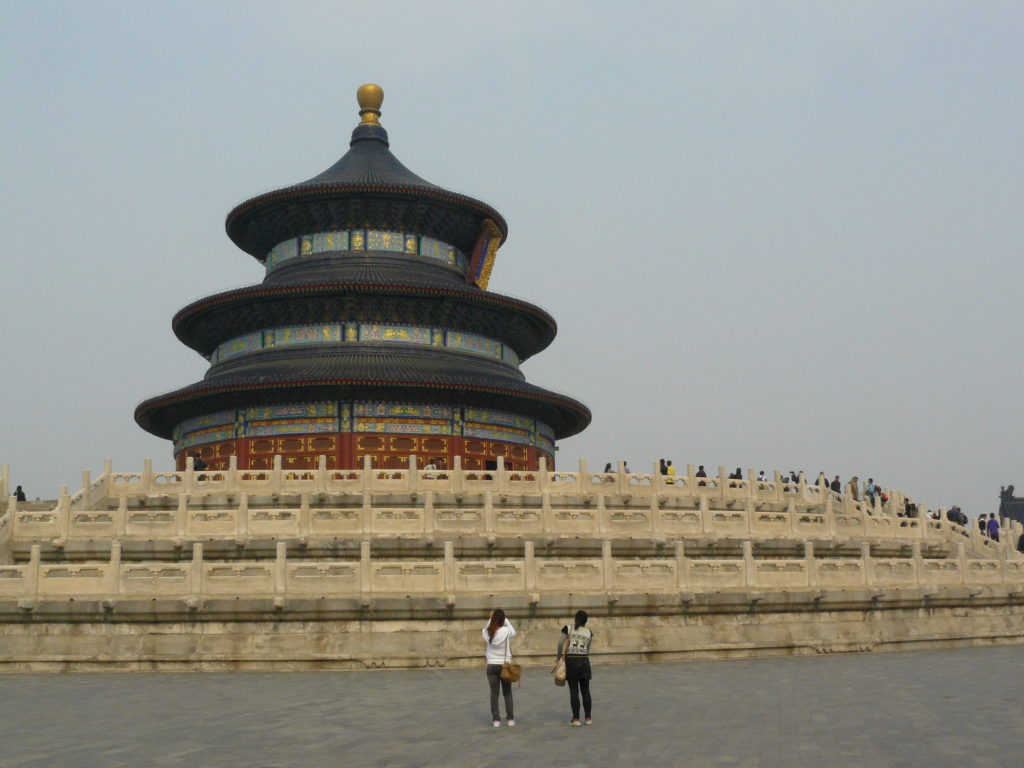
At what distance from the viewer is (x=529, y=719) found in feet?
42.1

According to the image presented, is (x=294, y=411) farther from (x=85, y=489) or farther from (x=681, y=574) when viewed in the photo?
(x=681, y=574)

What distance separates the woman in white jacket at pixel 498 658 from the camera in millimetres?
12180

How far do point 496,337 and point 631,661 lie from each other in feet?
95.4

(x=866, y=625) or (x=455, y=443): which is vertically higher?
(x=455, y=443)

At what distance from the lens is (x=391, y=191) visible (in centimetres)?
Answer: 4631

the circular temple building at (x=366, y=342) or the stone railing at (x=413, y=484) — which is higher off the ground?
the circular temple building at (x=366, y=342)

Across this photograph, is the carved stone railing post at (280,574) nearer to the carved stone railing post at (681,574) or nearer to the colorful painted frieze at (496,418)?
the carved stone railing post at (681,574)

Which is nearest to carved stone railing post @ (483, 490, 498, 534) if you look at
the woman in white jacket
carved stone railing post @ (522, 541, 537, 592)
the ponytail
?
carved stone railing post @ (522, 541, 537, 592)

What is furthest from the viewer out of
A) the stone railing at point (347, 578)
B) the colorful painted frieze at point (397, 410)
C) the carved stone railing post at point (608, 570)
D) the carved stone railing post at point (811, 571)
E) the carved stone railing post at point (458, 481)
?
the colorful painted frieze at point (397, 410)

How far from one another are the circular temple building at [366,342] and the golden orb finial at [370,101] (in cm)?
296

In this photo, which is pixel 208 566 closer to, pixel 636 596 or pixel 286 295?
pixel 636 596

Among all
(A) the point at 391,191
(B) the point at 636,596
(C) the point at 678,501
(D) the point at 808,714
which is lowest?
(D) the point at 808,714

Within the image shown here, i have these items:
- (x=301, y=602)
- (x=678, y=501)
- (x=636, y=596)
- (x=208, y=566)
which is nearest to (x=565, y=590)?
(x=636, y=596)

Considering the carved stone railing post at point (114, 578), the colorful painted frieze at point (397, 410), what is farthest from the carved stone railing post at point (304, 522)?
the colorful painted frieze at point (397, 410)
